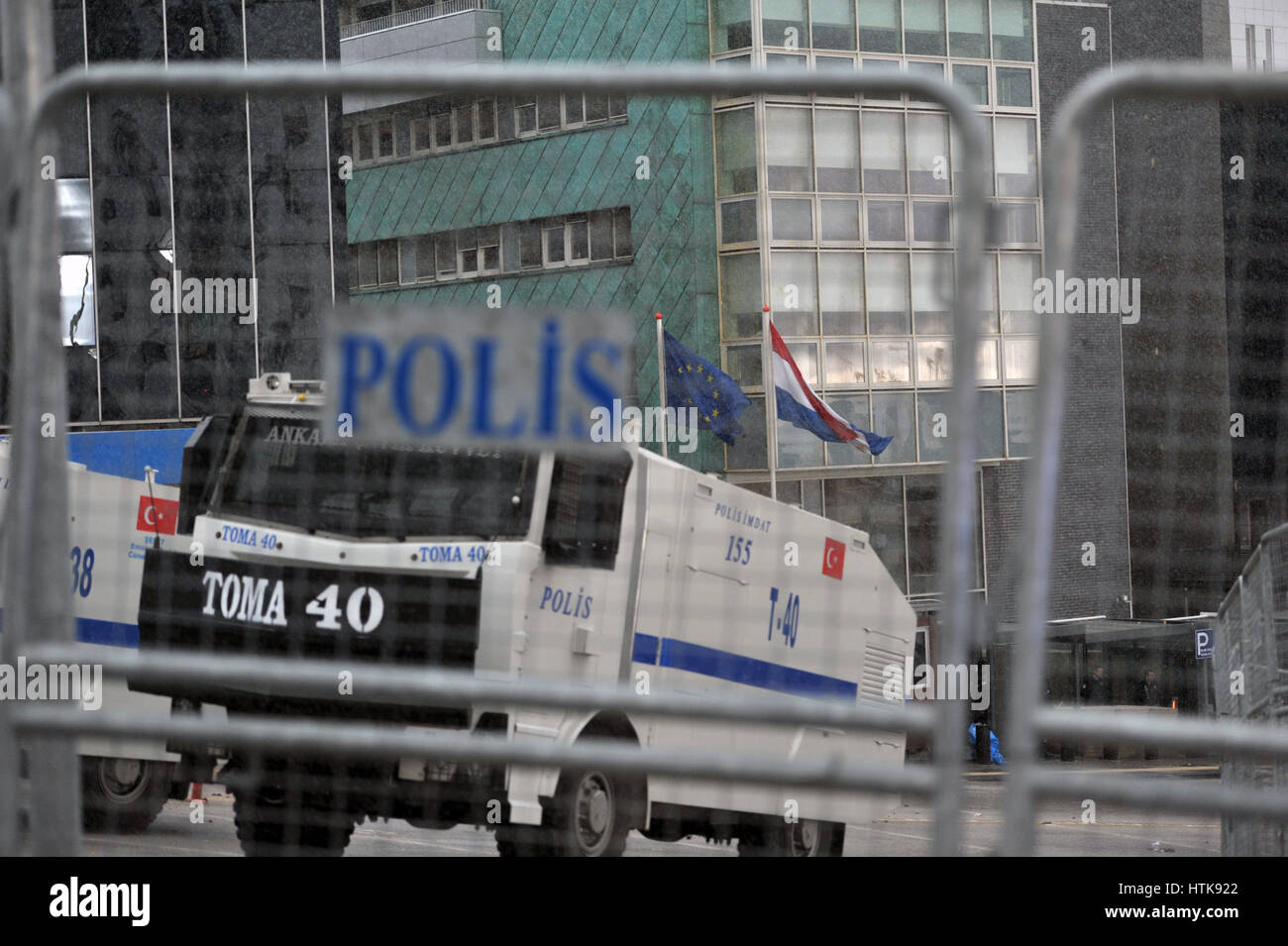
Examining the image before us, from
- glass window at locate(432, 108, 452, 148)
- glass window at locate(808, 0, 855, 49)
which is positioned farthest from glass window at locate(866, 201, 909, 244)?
glass window at locate(432, 108, 452, 148)

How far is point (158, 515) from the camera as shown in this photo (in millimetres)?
10586

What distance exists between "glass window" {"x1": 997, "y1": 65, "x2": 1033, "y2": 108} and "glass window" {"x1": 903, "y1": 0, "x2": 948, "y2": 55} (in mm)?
1528

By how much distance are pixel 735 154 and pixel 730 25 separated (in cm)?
279

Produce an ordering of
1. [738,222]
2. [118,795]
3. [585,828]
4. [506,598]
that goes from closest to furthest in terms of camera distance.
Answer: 1. [585,828]
2. [506,598]
3. [118,795]
4. [738,222]

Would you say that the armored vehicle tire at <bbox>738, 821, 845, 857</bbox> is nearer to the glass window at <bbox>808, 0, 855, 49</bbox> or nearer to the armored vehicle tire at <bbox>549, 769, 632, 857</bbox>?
the armored vehicle tire at <bbox>549, 769, 632, 857</bbox>

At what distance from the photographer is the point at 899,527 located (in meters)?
29.2

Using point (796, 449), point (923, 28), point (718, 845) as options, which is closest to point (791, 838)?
point (718, 845)

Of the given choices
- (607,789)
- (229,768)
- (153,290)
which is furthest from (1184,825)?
(153,290)

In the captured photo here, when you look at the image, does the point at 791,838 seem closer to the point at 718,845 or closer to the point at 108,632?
the point at 718,845

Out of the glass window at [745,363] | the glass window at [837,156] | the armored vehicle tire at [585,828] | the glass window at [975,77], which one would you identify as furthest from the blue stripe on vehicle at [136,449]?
the glass window at [975,77]

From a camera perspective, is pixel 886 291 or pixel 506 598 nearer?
pixel 506 598

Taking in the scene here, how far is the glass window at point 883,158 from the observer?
31.1 meters
